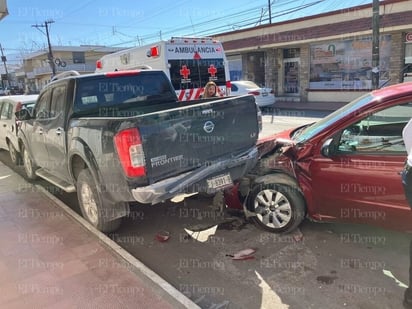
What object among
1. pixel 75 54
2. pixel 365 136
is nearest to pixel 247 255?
pixel 365 136

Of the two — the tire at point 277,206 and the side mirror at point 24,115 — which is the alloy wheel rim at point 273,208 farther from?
the side mirror at point 24,115

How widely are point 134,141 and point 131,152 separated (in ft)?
0.35

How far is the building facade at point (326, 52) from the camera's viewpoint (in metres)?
15.2

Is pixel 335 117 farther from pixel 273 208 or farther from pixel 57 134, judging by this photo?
pixel 57 134

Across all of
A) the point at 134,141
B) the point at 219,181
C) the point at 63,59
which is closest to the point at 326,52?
the point at 219,181

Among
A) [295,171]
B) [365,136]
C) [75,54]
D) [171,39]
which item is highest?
[75,54]

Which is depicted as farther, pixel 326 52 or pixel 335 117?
pixel 326 52

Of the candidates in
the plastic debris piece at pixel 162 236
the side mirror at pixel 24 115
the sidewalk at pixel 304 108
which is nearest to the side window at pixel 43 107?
the side mirror at pixel 24 115

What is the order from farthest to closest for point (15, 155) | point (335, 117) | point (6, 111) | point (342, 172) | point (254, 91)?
point (254, 91)
point (6, 111)
point (15, 155)
point (335, 117)
point (342, 172)

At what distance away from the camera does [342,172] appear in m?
3.62

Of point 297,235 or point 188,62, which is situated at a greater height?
point 188,62

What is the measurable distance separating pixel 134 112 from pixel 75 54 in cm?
6155

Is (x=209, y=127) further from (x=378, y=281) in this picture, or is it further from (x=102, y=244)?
(x=378, y=281)

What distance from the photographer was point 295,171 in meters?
3.97
